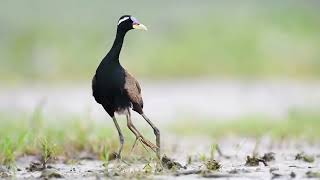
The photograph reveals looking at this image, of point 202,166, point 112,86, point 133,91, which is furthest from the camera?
point 202,166

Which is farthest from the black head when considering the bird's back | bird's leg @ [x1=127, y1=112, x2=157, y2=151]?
bird's leg @ [x1=127, y1=112, x2=157, y2=151]

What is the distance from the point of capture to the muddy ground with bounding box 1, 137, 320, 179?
7.29m

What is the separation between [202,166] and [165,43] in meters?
16.4

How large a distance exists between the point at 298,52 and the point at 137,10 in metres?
5.38

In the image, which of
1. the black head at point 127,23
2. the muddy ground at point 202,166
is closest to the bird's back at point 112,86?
the black head at point 127,23

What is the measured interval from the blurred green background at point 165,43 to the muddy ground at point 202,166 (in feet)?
39.6

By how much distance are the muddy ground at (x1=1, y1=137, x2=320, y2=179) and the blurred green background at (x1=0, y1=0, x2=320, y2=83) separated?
12.1 metres

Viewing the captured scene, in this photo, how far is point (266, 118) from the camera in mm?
13523

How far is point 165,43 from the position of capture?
2431 centimetres

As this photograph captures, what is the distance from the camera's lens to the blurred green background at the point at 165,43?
900 inches

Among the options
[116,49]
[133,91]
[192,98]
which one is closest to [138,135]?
[133,91]

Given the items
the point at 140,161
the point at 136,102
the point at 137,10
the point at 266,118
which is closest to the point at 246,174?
the point at 136,102

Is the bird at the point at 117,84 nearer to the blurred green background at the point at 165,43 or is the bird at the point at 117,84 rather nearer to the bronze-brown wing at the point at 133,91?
the bronze-brown wing at the point at 133,91

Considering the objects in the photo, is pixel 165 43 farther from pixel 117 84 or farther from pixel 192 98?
Answer: pixel 117 84
